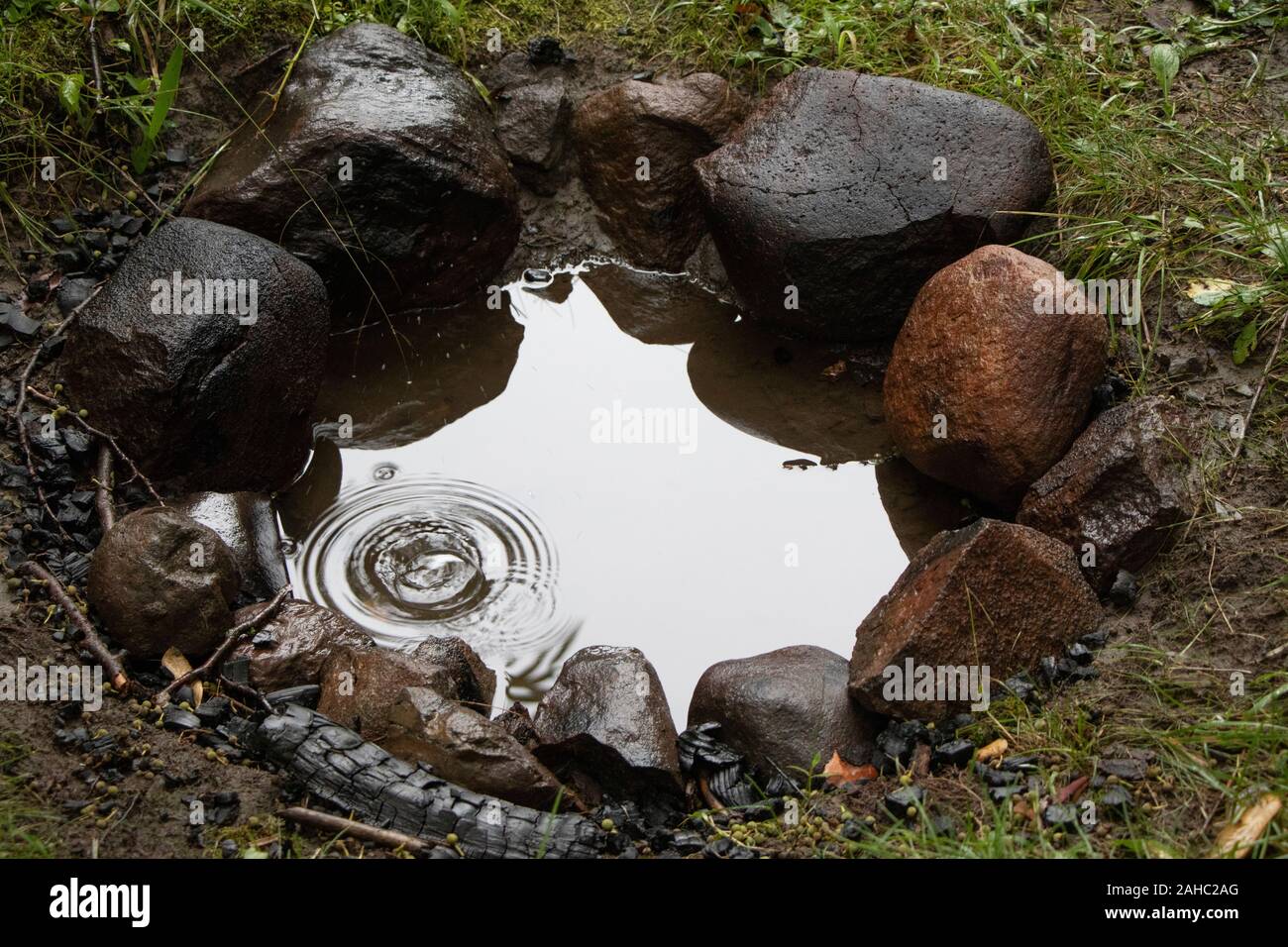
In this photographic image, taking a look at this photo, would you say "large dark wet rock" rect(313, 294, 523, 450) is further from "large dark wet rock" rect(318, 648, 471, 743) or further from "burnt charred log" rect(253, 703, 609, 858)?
"burnt charred log" rect(253, 703, 609, 858)

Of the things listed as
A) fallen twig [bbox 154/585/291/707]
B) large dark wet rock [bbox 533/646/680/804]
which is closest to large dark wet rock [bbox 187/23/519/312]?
fallen twig [bbox 154/585/291/707]

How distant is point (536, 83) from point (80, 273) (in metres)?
2.27

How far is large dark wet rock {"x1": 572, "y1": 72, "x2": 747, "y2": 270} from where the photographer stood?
18.4 feet

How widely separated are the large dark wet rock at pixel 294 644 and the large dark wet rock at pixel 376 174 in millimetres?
1798

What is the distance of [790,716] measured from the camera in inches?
146

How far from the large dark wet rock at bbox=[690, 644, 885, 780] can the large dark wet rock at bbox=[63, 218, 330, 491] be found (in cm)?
196

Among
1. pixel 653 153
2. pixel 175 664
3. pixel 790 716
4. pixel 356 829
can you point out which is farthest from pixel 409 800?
pixel 653 153

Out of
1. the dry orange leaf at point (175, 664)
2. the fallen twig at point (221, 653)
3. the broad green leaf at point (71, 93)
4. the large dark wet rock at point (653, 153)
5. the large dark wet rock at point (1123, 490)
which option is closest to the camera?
the fallen twig at point (221, 653)

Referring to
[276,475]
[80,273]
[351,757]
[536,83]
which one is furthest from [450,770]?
[536,83]

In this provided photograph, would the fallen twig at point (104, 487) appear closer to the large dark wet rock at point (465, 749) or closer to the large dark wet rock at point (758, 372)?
the large dark wet rock at point (465, 749)

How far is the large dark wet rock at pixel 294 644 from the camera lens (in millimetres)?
3816

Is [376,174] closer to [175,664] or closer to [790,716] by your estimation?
[175,664]

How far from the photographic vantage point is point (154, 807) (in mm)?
3219

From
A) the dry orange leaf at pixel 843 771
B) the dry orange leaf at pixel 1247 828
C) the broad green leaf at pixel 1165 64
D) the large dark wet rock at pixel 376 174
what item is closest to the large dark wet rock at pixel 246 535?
the large dark wet rock at pixel 376 174
